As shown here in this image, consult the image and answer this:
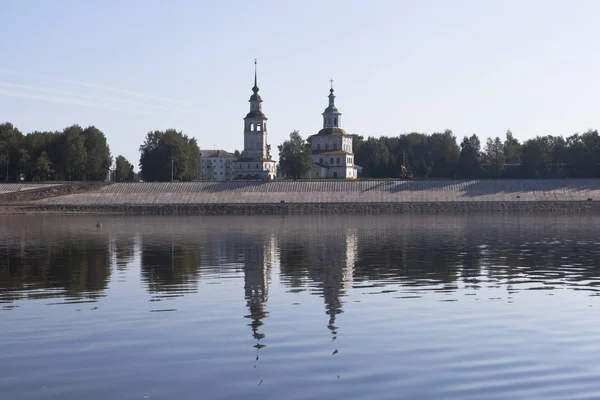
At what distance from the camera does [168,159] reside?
153 metres

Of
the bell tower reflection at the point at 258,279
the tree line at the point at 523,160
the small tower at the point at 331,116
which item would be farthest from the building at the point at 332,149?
the bell tower reflection at the point at 258,279

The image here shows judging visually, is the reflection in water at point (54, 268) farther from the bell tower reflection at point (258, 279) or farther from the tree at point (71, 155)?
the tree at point (71, 155)

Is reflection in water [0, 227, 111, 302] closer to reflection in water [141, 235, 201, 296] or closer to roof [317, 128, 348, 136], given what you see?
reflection in water [141, 235, 201, 296]

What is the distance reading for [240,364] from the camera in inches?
725

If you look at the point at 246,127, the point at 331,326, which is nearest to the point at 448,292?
the point at 331,326

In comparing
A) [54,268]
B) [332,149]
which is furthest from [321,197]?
[54,268]

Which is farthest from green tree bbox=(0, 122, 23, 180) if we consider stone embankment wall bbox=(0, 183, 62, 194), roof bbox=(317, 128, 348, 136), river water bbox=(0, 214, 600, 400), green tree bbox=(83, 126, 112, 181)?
river water bbox=(0, 214, 600, 400)

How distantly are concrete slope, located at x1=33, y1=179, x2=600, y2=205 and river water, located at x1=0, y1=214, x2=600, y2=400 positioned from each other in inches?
2789

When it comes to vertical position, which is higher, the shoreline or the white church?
the white church

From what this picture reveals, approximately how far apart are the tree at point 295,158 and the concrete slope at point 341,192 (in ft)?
91.0

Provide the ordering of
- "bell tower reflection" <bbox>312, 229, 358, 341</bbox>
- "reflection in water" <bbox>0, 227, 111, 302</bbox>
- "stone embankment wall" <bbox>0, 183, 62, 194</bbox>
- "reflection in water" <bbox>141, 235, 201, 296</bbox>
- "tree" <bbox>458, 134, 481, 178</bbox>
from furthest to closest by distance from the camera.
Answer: "tree" <bbox>458, 134, 481, 178</bbox>
"stone embankment wall" <bbox>0, 183, 62, 194</bbox>
"reflection in water" <bbox>141, 235, 201, 296</bbox>
"reflection in water" <bbox>0, 227, 111, 302</bbox>
"bell tower reflection" <bbox>312, 229, 358, 341</bbox>

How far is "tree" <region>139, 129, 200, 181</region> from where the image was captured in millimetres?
152750

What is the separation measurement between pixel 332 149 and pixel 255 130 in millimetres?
18153

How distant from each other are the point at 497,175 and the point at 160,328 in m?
137
